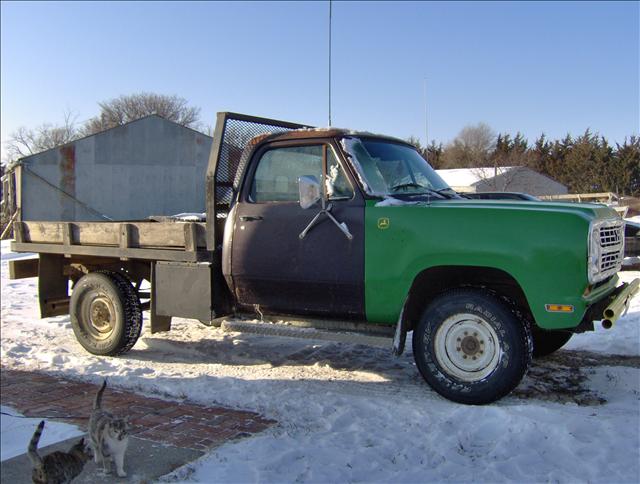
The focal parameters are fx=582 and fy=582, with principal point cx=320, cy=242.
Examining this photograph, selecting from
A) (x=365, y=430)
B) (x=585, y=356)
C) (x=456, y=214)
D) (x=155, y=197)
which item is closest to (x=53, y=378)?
(x=365, y=430)

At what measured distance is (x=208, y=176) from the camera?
5645mm

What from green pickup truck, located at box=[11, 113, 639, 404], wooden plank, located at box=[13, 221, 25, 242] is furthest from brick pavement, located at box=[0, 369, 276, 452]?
wooden plank, located at box=[13, 221, 25, 242]

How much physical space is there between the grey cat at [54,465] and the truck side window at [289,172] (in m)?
2.76

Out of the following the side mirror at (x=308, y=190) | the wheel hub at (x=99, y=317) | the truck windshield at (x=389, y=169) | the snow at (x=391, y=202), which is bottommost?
the wheel hub at (x=99, y=317)

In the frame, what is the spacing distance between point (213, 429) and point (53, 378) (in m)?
2.37

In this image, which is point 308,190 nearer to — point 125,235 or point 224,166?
point 224,166

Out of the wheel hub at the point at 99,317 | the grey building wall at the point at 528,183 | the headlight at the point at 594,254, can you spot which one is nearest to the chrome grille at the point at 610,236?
the headlight at the point at 594,254

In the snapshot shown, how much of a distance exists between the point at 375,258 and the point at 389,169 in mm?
967

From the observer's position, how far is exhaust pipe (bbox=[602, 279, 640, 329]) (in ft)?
13.9

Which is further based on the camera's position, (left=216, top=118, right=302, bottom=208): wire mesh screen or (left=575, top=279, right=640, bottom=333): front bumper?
(left=216, top=118, right=302, bottom=208): wire mesh screen

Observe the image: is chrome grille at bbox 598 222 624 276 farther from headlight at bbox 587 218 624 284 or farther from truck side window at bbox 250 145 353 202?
truck side window at bbox 250 145 353 202

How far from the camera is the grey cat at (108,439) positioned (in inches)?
137

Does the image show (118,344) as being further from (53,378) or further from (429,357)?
(429,357)

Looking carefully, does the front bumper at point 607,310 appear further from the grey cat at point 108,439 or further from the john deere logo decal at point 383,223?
the grey cat at point 108,439
